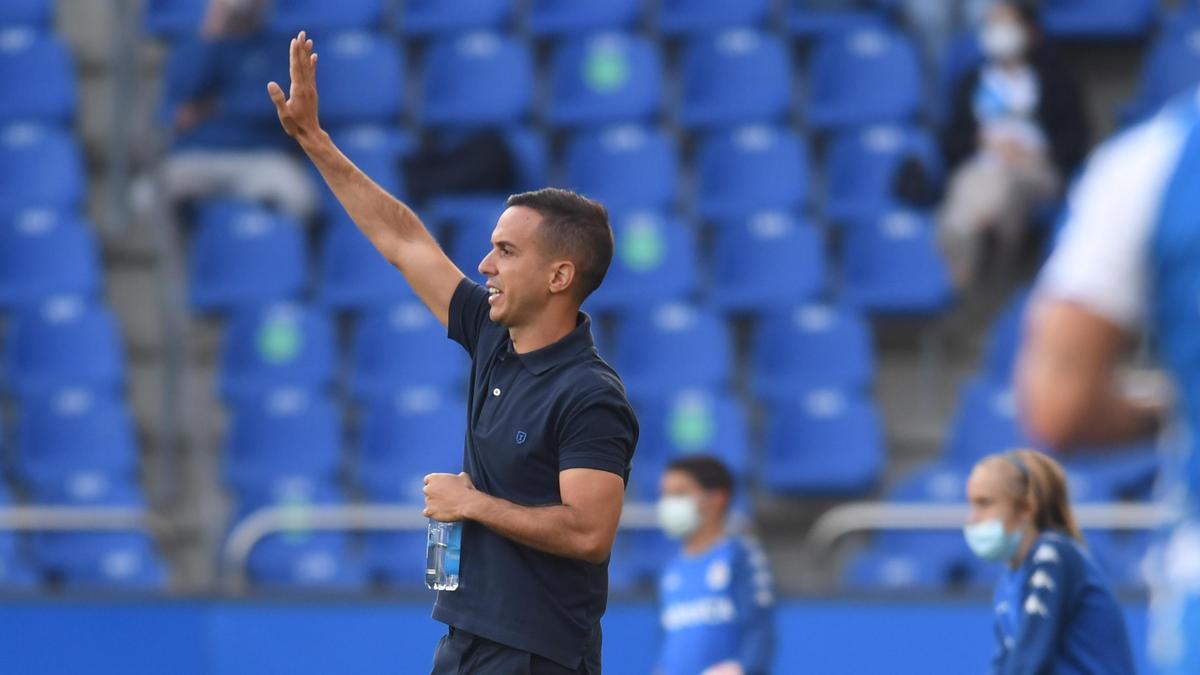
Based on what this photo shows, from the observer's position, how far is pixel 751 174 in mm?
11047

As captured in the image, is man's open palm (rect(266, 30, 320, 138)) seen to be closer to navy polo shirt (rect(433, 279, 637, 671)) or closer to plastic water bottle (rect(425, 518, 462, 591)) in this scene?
navy polo shirt (rect(433, 279, 637, 671))

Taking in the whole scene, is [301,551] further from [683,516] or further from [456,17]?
[456,17]

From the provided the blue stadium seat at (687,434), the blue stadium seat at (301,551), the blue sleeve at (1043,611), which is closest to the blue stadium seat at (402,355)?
the blue stadium seat at (301,551)

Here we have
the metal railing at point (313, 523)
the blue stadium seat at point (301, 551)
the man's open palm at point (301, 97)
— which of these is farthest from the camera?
the blue stadium seat at point (301, 551)

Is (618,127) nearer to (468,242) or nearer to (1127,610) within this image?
(468,242)

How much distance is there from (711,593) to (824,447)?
3.81 metres

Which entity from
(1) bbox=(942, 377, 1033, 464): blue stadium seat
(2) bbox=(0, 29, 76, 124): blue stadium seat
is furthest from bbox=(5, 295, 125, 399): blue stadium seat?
(1) bbox=(942, 377, 1033, 464): blue stadium seat

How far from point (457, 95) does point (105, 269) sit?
91.2 inches

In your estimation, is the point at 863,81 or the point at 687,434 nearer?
the point at 687,434

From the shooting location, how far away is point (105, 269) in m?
11.3

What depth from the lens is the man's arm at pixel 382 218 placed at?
4.38 metres

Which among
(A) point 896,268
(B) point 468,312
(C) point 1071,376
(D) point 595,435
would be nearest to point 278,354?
(A) point 896,268

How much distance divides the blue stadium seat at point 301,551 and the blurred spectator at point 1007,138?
12.0 ft

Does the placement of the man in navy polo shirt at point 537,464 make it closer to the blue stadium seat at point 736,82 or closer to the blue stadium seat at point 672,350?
the blue stadium seat at point 672,350
